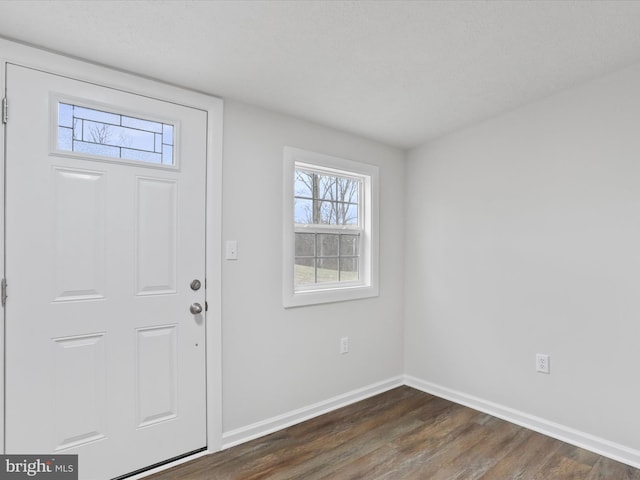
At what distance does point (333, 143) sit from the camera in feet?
9.55

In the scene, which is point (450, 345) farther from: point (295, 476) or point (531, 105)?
point (531, 105)

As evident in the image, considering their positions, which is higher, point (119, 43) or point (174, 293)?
point (119, 43)

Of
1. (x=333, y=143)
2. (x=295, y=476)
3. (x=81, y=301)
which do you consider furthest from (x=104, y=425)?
(x=333, y=143)

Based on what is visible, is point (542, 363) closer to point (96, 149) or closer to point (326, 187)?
point (326, 187)

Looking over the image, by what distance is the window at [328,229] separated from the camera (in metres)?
2.65

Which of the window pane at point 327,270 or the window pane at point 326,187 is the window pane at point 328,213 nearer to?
the window pane at point 326,187

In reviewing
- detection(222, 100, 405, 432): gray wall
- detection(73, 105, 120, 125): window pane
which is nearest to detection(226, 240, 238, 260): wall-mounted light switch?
detection(222, 100, 405, 432): gray wall

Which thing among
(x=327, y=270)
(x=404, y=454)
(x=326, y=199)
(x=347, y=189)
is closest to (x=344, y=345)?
(x=327, y=270)

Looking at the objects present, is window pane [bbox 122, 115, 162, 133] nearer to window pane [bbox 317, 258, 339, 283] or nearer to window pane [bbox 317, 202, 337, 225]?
window pane [bbox 317, 202, 337, 225]

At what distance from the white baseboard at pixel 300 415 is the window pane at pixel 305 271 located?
2.96 ft

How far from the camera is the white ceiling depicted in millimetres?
1584

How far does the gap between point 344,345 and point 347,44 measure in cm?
210

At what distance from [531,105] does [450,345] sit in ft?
6.24

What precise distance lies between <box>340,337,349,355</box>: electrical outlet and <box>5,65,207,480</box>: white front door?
3.68ft
